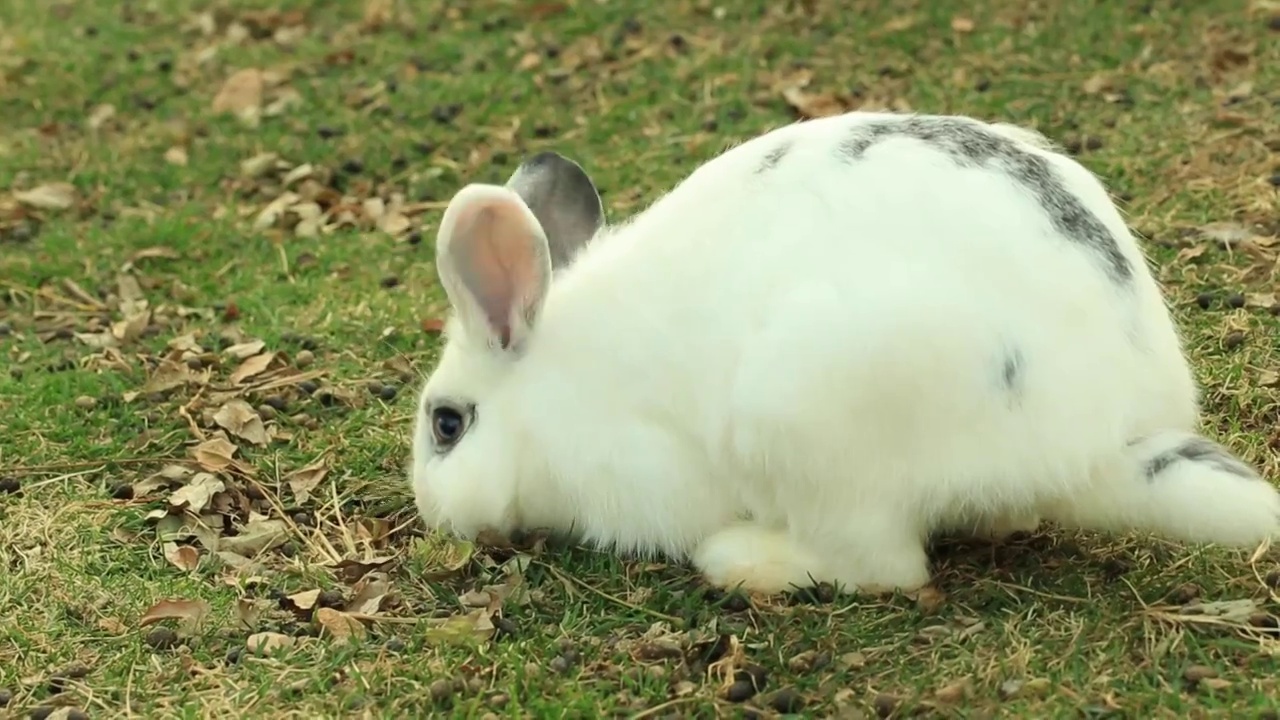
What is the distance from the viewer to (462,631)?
3234 millimetres

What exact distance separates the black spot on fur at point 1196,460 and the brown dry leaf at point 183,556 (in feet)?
7.45

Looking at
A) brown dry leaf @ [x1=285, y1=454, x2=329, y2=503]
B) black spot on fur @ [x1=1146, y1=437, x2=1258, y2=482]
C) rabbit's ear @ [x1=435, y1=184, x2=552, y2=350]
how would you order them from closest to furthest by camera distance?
black spot on fur @ [x1=1146, y1=437, x2=1258, y2=482], rabbit's ear @ [x1=435, y1=184, x2=552, y2=350], brown dry leaf @ [x1=285, y1=454, x2=329, y2=503]

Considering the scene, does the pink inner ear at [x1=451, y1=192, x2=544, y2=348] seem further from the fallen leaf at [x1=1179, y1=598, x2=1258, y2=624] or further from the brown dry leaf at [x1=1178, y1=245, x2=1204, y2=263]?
the brown dry leaf at [x1=1178, y1=245, x2=1204, y2=263]

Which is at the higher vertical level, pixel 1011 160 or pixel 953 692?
pixel 1011 160

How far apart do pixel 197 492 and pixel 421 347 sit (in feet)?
3.57

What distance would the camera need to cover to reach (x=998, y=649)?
3.01m

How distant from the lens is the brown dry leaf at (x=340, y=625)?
330 centimetres

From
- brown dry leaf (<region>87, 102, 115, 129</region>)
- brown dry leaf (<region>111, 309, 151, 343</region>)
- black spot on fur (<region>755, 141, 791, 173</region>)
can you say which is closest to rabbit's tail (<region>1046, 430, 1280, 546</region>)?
black spot on fur (<region>755, 141, 791, 173</region>)

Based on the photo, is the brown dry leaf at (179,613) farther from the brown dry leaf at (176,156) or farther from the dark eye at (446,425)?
the brown dry leaf at (176,156)

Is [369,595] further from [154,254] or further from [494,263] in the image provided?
[154,254]

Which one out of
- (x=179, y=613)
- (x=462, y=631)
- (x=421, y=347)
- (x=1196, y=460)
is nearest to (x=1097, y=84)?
(x=421, y=347)

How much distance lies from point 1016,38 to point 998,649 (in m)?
4.62

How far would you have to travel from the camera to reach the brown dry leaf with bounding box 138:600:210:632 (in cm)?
341

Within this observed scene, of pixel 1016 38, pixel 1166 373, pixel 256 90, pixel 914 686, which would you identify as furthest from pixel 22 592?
pixel 1016 38
